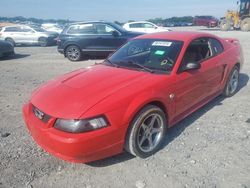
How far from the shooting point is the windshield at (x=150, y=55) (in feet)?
13.7

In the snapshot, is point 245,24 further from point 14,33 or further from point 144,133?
point 144,133

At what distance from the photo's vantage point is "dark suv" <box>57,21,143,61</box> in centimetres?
1179

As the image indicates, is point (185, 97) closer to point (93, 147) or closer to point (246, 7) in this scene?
point (93, 147)

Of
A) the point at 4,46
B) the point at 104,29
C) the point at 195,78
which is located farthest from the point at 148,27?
the point at 195,78

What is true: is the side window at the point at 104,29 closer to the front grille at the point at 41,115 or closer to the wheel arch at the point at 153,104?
the wheel arch at the point at 153,104

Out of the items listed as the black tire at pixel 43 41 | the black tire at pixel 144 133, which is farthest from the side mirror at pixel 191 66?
the black tire at pixel 43 41

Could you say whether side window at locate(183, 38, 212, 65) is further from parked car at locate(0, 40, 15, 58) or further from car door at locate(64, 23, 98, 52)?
parked car at locate(0, 40, 15, 58)

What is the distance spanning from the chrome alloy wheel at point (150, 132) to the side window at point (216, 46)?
2132 millimetres

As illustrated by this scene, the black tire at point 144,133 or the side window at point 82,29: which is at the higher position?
the side window at point 82,29

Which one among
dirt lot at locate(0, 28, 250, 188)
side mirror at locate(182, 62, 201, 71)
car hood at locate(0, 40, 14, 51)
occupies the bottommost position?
dirt lot at locate(0, 28, 250, 188)

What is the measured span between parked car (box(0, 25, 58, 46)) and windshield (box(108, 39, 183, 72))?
51.8 ft

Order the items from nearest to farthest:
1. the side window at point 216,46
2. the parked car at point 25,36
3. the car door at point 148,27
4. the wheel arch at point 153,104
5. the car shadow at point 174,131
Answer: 1. the wheel arch at point 153,104
2. the car shadow at point 174,131
3. the side window at point 216,46
4. the parked car at point 25,36
5. the car door at point 148,27

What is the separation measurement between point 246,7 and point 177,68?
28.6 metres

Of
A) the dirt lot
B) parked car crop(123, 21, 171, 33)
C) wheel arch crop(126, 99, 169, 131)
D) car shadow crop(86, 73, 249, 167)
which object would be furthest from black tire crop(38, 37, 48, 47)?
wheel arch crop(126, 99, 169, 131)
